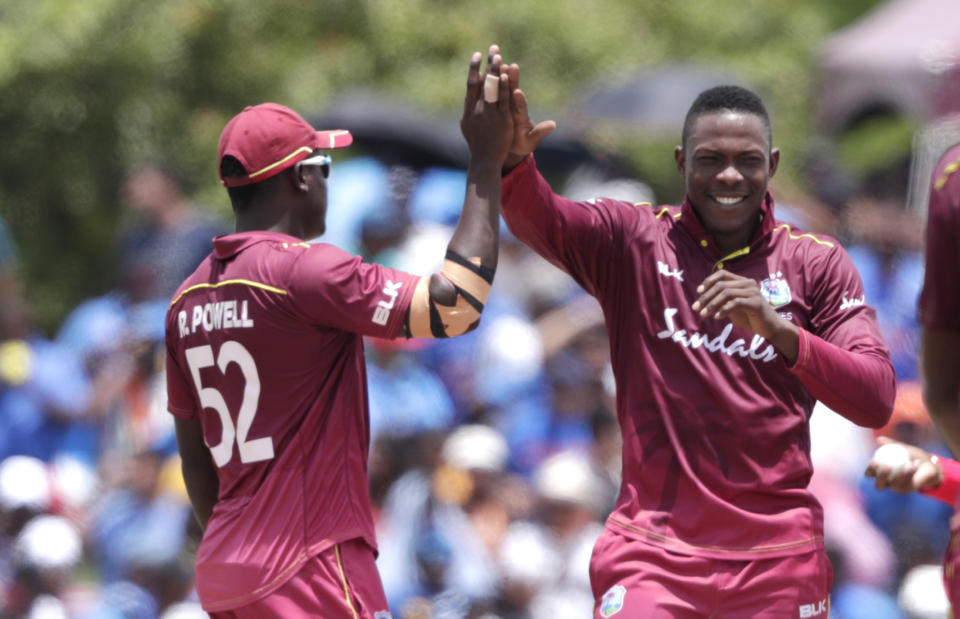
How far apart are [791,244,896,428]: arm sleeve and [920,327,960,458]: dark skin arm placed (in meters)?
0.34

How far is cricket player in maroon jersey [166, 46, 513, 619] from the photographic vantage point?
13.3 feet

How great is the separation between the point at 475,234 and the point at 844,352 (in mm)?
1063

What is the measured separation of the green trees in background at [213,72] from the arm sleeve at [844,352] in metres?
7.64

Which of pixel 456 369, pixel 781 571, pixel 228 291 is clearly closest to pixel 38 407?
pixel 456 369

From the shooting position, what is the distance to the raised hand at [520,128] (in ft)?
13.4

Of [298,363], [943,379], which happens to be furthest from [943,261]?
[298,363]

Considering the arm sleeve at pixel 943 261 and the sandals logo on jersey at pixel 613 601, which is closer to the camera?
the arm sleeve at pixel 943 261

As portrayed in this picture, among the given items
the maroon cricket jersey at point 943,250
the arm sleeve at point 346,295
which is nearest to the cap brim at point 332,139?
the arm sleeve at point 346,295

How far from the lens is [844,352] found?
390 cm

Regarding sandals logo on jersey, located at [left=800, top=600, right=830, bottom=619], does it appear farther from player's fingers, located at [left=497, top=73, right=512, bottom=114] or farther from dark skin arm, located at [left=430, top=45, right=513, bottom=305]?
player's fingers, located at [left=497, top=73, right=512, bottom=114]

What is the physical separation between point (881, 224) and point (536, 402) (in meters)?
2.24

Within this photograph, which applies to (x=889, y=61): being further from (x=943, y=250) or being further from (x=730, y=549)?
(x=943, y=250)

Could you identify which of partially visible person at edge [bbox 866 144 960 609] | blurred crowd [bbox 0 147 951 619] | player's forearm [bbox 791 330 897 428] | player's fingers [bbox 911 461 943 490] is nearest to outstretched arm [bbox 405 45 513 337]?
player's forearm [bbox 791 330 897 428]

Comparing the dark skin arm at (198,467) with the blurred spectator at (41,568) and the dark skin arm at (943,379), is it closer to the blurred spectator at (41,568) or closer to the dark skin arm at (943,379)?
the dark skin arm at (943,379)
